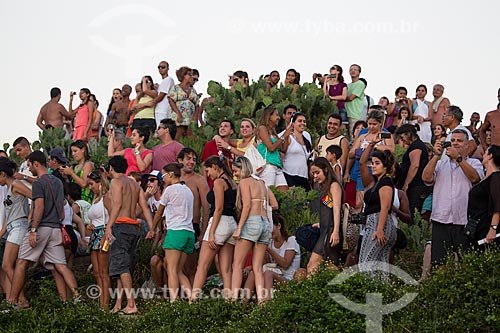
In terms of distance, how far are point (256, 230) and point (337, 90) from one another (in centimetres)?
799

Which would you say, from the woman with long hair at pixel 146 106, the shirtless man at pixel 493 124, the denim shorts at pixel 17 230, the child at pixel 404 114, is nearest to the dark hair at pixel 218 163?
the denim shorts at pixel 17 230

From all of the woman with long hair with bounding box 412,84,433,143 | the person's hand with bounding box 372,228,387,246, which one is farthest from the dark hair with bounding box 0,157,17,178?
the woman with long hair with bounding box 412,84,433,143

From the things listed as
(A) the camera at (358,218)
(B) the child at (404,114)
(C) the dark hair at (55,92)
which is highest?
(C) the dark hair at (55,92)

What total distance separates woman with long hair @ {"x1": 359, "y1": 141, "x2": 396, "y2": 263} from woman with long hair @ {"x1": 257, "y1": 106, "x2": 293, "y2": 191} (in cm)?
300

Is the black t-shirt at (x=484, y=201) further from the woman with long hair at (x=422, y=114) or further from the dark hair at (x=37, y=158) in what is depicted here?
the woman with long hair at (x=422, y=114)

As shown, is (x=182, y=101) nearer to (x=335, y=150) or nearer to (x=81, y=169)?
(x=81, y=169)

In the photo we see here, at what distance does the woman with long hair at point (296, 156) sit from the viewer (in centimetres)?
1556

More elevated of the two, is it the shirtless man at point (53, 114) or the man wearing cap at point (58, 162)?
the shirtless man at point (53, 114)

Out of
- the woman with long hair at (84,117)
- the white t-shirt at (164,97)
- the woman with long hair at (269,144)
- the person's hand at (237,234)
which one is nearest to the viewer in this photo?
the person's hand at (237,234)

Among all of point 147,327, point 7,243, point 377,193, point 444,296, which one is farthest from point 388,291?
point 7,243

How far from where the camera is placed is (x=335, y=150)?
46.1ft

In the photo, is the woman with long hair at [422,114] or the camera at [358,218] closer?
the camera at [358,218]

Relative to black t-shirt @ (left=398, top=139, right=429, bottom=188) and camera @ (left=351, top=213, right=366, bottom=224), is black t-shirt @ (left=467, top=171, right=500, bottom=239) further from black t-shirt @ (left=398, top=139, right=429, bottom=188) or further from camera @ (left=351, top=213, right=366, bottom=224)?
black t-shirt @ (left=398, top=139, right=429, bottom=188)

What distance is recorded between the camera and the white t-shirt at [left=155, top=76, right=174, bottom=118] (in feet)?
64.1
